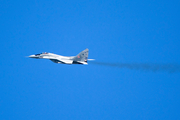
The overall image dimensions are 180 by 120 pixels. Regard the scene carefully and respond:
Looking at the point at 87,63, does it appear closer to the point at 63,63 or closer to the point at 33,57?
the point at 63,63

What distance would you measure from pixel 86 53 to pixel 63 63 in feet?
20.7

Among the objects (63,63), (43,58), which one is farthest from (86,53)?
(43,58)

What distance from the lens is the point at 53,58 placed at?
57.0 meters

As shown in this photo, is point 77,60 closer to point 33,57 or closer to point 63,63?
point 63,63

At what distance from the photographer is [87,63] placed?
179 ft

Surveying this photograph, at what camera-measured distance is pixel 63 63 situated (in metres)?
55.2

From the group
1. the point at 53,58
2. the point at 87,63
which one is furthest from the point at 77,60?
the point at 53,58

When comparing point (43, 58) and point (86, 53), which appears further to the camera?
point (43, 58)

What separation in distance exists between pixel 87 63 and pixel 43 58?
484 inches

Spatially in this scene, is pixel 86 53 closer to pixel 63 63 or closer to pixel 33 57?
pixel 63 63

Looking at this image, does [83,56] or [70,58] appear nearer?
[83,56]

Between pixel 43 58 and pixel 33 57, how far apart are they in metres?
2.77

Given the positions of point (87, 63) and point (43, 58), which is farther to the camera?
point (43, 58)

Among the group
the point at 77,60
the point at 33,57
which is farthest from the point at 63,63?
the point at 33,57
